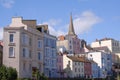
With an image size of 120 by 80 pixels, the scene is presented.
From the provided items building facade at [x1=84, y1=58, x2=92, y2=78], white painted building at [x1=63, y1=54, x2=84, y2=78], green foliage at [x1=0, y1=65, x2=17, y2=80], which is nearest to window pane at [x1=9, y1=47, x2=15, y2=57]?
green foliage at [x1=0, y1=65, x2=17, y2=80]

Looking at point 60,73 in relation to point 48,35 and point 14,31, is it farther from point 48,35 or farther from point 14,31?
point 14,31

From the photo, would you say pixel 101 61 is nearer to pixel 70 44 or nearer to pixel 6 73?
pixel 70 44

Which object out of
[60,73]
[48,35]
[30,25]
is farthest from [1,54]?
[60,73]

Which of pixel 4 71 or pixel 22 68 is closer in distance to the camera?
pixel 4 71

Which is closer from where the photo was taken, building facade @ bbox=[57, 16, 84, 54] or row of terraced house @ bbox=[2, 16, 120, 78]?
row of terraced house @ bbox=[2, 16, 120, 78]

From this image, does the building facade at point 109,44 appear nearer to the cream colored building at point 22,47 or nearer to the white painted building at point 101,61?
the white painted building at point 101,61

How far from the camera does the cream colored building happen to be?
7456cm

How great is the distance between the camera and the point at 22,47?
252ft

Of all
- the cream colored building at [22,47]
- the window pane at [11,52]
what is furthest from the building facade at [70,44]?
the window pane at [11,52]

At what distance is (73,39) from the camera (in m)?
146

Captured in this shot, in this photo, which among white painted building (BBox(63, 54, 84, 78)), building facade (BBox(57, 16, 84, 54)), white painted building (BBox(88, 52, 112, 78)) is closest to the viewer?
white painted building (BBox(63, 54, 84, 78))

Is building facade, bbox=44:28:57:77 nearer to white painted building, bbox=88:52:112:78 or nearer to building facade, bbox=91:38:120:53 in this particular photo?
white painted building, bbox=88:52:112:78

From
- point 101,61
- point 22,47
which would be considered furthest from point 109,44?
point 22,47

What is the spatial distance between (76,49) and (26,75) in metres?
73.2
